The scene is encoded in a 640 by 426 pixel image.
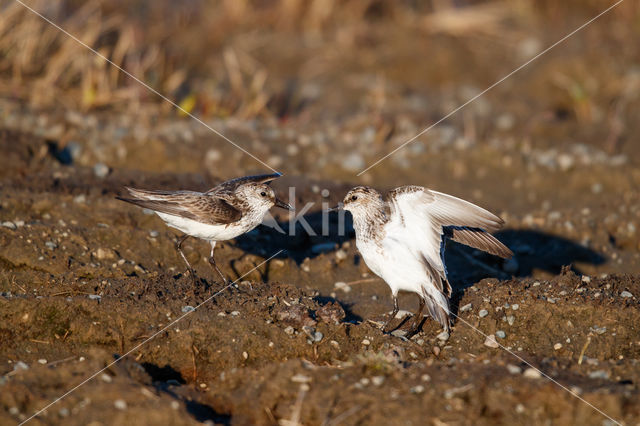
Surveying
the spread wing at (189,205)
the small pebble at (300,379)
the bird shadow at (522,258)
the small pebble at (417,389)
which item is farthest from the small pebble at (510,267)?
the small pebble at (300,379)

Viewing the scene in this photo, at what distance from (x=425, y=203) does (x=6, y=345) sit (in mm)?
3517

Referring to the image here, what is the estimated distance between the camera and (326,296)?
22.5 ft

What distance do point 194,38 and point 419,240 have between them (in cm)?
883

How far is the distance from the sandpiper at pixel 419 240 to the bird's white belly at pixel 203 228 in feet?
3.78

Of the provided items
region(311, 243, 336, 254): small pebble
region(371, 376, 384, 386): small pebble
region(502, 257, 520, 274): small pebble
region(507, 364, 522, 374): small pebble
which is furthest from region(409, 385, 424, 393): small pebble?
region(502, 257, 520, 274): small pebble

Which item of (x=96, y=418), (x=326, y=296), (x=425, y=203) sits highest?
(x=425, y=203)

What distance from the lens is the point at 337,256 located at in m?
7.43

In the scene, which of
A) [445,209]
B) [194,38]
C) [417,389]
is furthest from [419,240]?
[194,38]

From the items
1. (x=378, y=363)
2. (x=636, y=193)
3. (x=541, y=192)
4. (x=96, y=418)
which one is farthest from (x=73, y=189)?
(x=636, y=193)

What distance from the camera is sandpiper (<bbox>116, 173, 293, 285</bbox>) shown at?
245 inches

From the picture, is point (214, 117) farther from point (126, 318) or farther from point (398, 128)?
Result: point (126, 318)

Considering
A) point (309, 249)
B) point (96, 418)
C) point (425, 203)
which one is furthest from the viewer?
point (309, 249)
